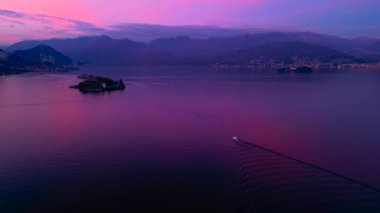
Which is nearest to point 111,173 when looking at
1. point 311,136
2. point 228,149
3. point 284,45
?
point 228,149

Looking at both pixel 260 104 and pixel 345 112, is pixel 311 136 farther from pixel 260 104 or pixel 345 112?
pixel 260 104

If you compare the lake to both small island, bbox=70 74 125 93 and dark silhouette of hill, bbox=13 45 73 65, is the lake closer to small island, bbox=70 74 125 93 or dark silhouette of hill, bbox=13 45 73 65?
small island, bbox=70 74 125 93

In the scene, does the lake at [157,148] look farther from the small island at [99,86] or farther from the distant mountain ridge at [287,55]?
the distant mountain ridge at [287,55]

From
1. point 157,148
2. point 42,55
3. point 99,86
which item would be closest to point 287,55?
point 42,55

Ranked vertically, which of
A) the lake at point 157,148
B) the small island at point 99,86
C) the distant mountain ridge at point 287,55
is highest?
the distant mountain ridge at point 287,55

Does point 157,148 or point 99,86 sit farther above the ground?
point 99,86

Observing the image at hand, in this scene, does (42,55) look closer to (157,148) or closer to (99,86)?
(99,86)

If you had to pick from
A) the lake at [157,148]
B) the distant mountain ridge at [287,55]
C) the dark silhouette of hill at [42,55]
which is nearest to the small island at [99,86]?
the lake at [157,148]

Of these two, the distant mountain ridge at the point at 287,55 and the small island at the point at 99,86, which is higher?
the distant mountain ridge at the point at 287,55

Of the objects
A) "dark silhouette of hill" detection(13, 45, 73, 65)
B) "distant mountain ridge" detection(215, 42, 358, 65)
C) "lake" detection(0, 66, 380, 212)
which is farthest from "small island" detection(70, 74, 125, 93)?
"dark silhouette of hill" detection(13, 45, 73, 65)
